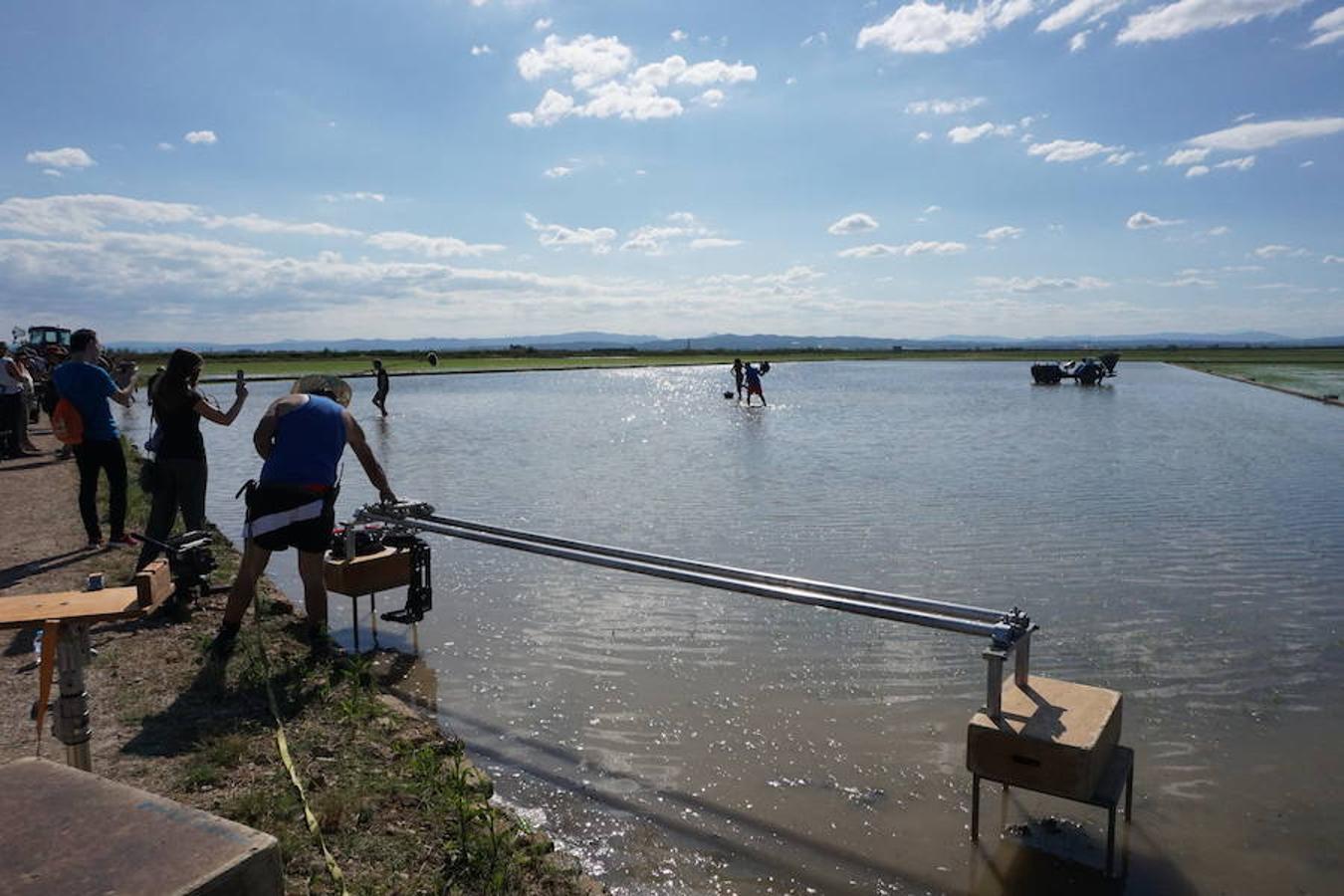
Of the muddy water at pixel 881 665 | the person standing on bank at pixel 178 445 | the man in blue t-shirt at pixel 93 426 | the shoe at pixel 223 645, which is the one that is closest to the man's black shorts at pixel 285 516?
the shoe at pixel 223 645

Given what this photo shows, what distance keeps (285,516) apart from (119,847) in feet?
13.1

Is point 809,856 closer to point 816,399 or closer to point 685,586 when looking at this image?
point 685,586

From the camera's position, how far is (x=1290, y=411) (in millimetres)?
31125

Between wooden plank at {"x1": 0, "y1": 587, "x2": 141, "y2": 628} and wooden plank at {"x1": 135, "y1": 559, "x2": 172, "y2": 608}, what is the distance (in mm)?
146

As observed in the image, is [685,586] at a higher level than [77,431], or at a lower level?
lower

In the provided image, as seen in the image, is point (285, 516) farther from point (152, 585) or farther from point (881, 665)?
point (881, 665)

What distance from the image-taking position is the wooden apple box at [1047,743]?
4.14 m

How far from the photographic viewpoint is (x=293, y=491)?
6.13 m

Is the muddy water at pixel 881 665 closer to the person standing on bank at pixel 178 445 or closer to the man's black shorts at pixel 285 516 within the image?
the man's black shorts at pixel 285 516

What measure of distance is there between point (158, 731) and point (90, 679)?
107 cm

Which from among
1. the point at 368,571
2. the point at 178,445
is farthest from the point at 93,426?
the point at 368,571

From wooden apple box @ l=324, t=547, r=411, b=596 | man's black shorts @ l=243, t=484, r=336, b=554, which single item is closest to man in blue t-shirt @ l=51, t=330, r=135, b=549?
wooden apple box @ l=324, t=547, r=411, b=596

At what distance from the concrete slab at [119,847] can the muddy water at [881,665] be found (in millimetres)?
2441

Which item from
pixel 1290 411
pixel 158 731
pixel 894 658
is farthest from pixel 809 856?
pixel 1290 411
